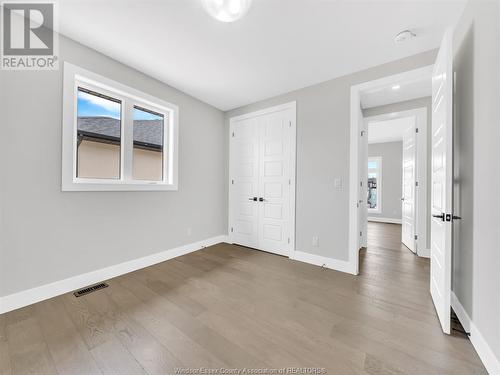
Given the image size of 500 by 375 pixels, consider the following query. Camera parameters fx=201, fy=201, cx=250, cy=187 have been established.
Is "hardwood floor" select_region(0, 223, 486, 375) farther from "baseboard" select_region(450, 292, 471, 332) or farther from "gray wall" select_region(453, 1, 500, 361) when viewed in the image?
"gray wall" select_region(453, 1, 500, 361)

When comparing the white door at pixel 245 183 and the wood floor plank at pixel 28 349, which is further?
the white door at pixel 245 183

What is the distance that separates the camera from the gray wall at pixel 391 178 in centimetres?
664

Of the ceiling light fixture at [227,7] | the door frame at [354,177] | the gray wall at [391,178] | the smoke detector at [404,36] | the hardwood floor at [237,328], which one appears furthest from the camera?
the gray wall at [391,178]

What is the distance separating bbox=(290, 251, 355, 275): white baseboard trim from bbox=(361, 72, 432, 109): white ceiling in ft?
7.90

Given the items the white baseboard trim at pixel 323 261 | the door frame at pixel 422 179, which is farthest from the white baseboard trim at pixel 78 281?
the door frame at pixel 422 179

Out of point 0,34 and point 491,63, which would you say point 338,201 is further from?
point 0,34

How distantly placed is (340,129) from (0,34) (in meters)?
3.64

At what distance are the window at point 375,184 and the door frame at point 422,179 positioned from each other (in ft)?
12.6

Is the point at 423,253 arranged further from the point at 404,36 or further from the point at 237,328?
the point at 237,328

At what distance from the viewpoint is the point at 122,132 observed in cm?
265

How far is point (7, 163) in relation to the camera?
177cm

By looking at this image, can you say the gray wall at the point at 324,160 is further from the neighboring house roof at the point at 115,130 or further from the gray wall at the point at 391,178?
the gray wall at the point at 391,178

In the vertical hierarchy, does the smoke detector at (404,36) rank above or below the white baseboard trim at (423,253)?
above

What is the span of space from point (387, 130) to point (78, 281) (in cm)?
708
